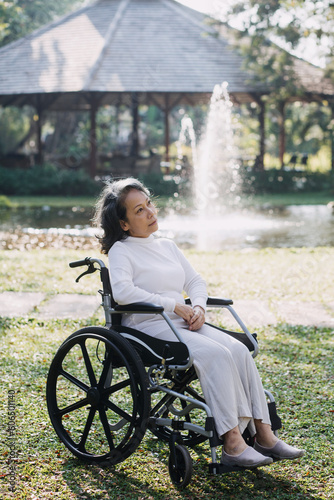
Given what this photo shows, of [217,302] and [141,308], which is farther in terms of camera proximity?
[217,302]

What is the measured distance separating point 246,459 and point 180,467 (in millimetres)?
300

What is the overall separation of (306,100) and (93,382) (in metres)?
19.9

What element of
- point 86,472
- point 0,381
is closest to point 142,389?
point 86,472

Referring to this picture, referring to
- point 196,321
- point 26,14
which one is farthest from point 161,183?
point 196,321

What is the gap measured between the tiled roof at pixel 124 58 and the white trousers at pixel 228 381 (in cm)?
1667

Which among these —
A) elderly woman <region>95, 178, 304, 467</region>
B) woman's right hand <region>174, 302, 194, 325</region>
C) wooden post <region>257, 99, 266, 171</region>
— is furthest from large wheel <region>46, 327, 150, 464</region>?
wooden post <region>257, 99, 266, 171</region>

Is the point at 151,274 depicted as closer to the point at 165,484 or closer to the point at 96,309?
the point at 165,484

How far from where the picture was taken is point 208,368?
3.01m

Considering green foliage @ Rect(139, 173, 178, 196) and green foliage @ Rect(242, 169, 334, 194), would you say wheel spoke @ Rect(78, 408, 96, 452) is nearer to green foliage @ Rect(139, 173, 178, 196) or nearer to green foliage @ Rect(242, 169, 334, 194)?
green foliage @ Rect(139, 173, 178, 196)

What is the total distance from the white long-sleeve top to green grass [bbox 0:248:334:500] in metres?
0.71

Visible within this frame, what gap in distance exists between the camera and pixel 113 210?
11.3 ft

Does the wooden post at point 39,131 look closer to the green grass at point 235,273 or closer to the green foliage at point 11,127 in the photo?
the green foliage at point 11,127

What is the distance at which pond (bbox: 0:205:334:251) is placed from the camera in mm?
10930

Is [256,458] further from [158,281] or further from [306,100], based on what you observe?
[306,100]
